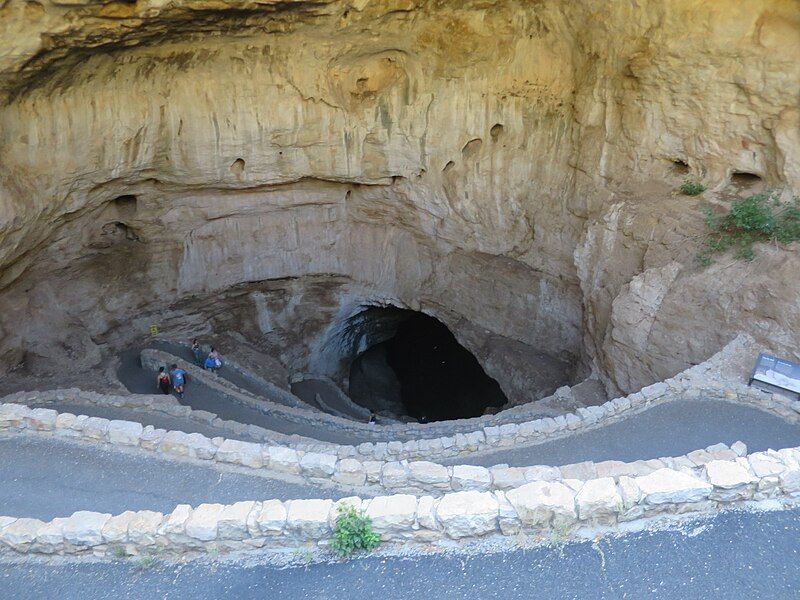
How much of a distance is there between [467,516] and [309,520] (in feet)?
4.12

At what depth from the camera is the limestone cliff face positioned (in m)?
9.16

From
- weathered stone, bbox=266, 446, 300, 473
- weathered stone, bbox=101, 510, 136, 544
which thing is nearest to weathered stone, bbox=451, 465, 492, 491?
weathered stone, bbox=266, 446, 300, 473

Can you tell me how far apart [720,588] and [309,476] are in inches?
147

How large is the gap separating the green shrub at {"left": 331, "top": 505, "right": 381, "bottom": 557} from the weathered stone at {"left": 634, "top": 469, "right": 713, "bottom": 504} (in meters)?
2.21

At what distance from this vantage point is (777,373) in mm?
7734

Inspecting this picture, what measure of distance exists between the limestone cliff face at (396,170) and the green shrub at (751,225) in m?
0.28

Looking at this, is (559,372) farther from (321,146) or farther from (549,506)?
(549,506)

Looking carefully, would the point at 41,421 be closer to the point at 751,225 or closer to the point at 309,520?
the point at 309,520

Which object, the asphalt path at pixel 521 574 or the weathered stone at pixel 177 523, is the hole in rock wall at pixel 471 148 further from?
the weathered stone at pixel 177 523

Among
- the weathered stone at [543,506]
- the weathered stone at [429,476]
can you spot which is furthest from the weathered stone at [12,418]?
the weathered stone at [543,506]

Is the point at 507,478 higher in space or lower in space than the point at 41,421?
higher

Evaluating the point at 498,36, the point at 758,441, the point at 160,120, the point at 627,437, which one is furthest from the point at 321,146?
the point at 758,441

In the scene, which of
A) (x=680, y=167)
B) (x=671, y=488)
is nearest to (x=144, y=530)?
(x=671, y=488)

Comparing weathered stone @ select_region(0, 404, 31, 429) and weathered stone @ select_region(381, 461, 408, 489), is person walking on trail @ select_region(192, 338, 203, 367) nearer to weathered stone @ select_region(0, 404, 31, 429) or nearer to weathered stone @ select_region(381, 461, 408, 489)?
weathered stone @ select_region(0, 404, 31, 429)
